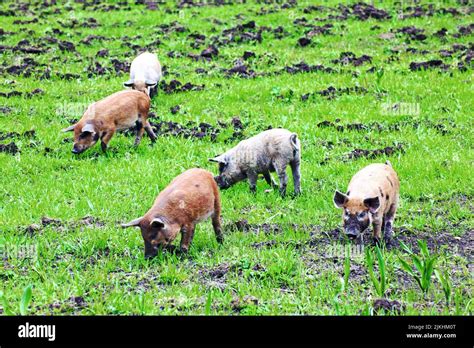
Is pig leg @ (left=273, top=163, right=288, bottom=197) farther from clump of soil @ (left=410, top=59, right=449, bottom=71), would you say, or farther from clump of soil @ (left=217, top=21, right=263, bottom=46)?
clump of soil @ (left=217, top=21, right=263, bottom=46)

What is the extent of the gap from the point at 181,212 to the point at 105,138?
498 centimetres

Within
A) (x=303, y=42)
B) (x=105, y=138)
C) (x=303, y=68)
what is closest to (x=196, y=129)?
(x=105, y=138)

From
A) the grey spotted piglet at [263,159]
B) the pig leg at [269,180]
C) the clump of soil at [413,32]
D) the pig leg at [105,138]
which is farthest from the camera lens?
the clump of soil at [413,32]

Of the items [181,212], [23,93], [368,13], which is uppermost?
[368,13]

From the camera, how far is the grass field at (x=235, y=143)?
830 cm

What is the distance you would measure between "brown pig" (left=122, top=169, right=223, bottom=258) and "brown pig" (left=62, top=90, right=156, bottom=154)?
427cm

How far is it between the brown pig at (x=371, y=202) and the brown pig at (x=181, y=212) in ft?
5.02

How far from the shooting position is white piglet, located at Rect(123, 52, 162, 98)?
16141 millimetres

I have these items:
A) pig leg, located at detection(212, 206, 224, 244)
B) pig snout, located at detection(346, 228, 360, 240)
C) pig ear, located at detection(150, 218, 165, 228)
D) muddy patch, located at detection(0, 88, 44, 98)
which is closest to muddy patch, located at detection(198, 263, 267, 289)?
pig ear, located at detection(150, 218, 165, 228)

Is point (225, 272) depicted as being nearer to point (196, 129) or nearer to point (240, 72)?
point (196, 129)

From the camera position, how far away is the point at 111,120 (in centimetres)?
1378

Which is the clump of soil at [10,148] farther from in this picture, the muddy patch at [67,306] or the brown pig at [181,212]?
the muddy patch at [67,306]

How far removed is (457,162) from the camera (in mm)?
12516

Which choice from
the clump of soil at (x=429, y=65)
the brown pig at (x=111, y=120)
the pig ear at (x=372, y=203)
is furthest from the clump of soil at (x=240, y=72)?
the pig ear at (x=372, y=203)
